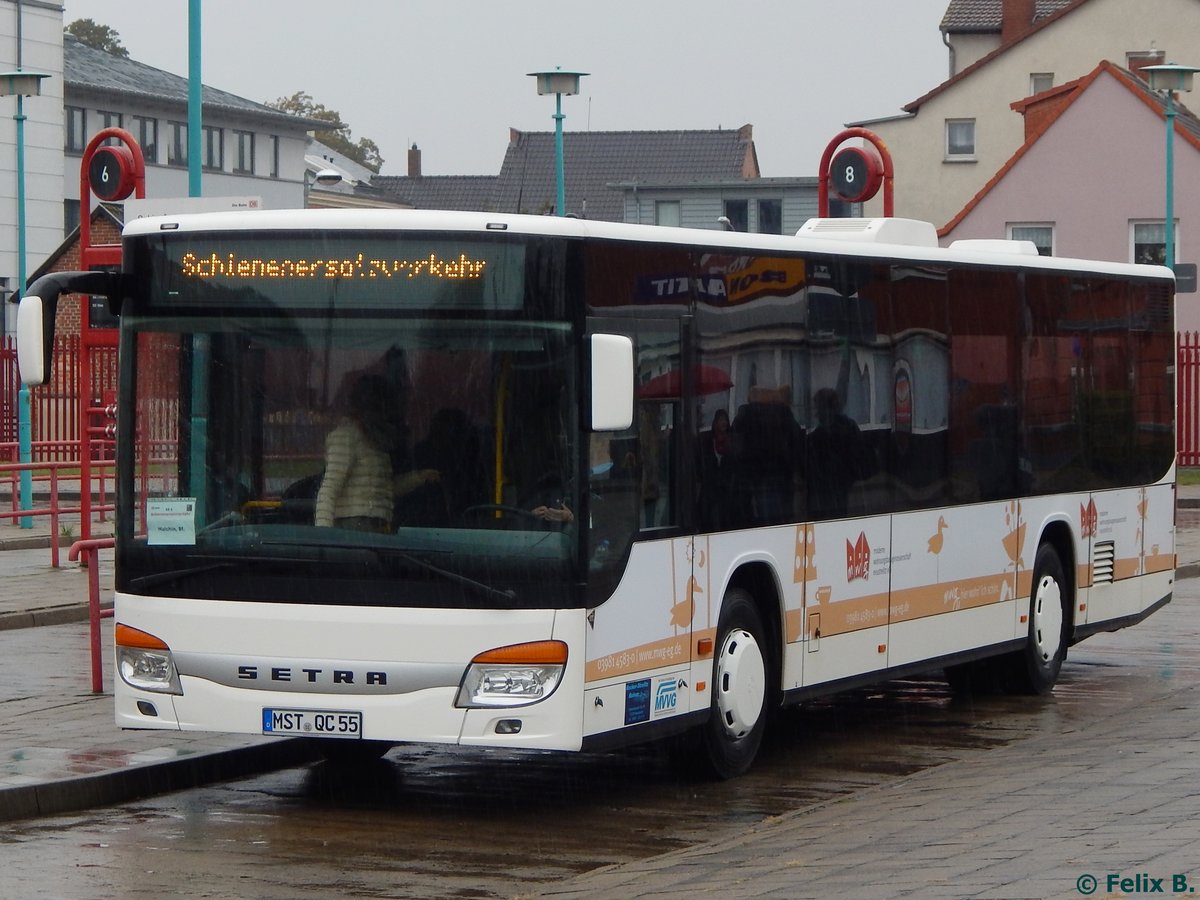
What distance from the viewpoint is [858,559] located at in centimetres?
1169

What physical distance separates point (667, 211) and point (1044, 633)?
224ft

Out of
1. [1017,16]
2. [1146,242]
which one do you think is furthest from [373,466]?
[1017,16]

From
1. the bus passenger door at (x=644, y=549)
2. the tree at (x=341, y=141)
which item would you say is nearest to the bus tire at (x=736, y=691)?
the bus passenger door at (x=644, y=549)

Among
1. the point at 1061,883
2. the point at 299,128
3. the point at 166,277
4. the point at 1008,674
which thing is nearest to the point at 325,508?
the point at 166,277

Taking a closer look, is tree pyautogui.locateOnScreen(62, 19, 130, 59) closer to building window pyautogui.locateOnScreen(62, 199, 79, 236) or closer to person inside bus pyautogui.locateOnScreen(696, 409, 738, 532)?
building window pyautogui.locateOnScreen(62, 199, 79, 236)

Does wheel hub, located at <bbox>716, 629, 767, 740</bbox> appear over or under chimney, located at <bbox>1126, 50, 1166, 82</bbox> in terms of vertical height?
under

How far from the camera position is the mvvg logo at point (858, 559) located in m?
11.6

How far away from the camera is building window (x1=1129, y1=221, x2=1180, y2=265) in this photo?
53406 millimetres

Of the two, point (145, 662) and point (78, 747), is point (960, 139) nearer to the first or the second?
point (78, 747)

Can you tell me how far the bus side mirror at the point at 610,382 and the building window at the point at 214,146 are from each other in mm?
78308

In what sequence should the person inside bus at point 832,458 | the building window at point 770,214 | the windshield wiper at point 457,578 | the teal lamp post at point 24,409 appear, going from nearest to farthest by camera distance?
1. the windshield wiper at point 457,578
2. the person inside bus at point 832,458
3. the teal lamp post at point 24,409
4. the building window at point 770,214

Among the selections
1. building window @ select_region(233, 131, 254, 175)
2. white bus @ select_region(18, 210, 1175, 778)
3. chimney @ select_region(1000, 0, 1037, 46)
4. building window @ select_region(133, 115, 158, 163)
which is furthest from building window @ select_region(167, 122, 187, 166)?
white bus @ select_region(18, 210, 1175, 778)

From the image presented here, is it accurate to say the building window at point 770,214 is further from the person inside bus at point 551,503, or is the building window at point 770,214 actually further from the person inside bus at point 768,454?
the person inside bus at point 551,503

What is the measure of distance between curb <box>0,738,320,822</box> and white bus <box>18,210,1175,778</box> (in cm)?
31
